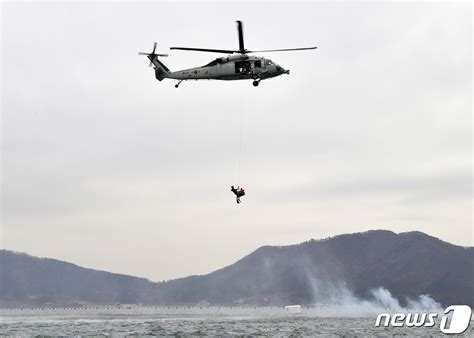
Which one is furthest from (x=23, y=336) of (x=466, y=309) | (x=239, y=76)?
(x=466, y=309)

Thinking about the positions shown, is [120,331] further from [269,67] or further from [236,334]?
[269,67]

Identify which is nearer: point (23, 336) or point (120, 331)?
point (23, 336)

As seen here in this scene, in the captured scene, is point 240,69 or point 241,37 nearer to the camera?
point 241,37

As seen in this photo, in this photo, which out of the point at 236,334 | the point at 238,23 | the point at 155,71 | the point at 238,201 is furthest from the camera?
the point at 236,334

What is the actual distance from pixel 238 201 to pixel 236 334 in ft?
93.5

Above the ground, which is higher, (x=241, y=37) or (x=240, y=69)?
(x=241, y=37)

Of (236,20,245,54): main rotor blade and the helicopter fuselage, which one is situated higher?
(236,20,245,54): main rotor blade

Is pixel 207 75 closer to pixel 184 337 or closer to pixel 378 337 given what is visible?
pixel 184 337

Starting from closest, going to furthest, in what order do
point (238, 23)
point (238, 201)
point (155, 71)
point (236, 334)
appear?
1. point (238, 201)
2. point (238, 23)
3. point (155, 71)
4. point (236, 334)

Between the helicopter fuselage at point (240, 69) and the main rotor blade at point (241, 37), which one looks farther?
the helicopter fuselage at point (240, 69)

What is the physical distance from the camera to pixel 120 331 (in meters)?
90.1

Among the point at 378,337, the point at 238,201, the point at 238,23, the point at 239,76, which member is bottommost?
the point at 378,337

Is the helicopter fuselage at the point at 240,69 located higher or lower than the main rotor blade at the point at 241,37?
lower

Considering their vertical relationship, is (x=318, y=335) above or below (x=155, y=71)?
below
